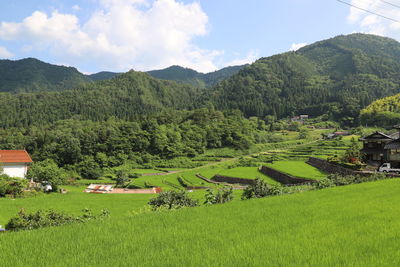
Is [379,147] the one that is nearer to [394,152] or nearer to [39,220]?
[394,152]

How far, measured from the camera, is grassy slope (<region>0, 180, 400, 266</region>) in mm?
5113

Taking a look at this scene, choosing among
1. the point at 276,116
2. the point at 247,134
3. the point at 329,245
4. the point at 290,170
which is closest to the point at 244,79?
the point at 276,116

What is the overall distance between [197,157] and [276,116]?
75.9 m

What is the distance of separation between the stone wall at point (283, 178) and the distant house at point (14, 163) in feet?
106

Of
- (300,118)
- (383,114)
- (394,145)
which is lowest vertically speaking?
(394,145)

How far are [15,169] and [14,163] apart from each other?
2.78 feet

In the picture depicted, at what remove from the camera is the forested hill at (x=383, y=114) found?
81.4m

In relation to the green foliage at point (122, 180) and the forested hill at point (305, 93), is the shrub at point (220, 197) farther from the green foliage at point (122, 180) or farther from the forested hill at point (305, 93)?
the forested hill at point (305, 93)

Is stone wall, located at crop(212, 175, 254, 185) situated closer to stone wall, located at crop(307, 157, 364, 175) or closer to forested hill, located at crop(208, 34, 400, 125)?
A: stone wall, located at crop(307, 157, 364, 175)

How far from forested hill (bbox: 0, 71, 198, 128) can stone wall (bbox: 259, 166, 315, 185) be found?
239 ft

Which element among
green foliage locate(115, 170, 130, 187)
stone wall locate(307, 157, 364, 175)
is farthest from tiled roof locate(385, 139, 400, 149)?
green foliage locate(115, 170, 130, 187)

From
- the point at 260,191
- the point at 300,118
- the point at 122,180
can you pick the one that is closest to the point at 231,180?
the point at 122,180

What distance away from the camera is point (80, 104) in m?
153

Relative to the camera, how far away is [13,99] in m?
146
